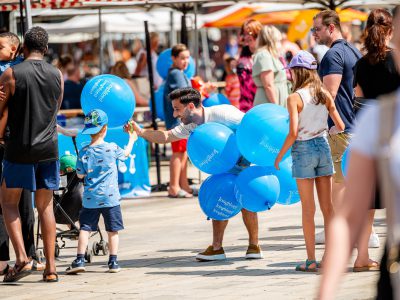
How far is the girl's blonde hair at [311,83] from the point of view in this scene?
7.92 m

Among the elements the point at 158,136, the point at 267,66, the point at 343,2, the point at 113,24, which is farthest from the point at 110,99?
the point at 113,24

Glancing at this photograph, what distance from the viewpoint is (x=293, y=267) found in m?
8.38

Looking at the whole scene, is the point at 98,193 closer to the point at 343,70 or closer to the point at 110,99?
the point at 110,99

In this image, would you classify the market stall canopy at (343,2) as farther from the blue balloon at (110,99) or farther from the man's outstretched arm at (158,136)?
the man's outstretched arm at (158,136)

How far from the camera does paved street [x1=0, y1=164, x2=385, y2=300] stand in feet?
24.6

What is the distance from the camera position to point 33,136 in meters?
8.13

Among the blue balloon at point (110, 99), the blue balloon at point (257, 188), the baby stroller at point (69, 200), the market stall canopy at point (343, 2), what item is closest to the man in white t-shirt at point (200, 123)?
the blue balloon at point (110, 99)

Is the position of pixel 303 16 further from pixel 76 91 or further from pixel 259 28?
pixel 259 28

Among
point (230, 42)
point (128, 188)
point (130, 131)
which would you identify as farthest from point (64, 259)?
point (230, 42)

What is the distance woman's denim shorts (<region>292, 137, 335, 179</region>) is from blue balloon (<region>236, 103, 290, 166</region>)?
A: 0.77ft

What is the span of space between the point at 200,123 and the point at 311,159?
1.26m

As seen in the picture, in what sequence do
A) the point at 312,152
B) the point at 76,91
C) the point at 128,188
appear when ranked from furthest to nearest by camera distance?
the point at 76,91 → the point at 128,188 → the point at 312,152

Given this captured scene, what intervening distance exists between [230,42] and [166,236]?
3118cm

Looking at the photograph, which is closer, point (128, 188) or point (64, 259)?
point (64, 259)
